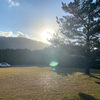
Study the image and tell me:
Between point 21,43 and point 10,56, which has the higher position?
point 21,43

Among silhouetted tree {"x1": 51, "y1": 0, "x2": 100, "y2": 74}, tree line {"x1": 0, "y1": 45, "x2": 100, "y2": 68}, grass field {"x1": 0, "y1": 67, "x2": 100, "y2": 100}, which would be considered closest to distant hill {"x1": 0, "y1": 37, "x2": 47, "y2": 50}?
tree line {"x1": 0, "y1": 45, "x2": 100, "y2": 68}

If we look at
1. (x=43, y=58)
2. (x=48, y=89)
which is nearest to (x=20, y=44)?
(x=43, y=58)

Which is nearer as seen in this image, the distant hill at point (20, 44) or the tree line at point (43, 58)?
the tree line at point (43, 58)

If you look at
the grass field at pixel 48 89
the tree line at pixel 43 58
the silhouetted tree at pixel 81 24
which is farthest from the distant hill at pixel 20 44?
the grass field at pixel 48 89

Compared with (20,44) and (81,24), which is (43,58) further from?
(20,44)

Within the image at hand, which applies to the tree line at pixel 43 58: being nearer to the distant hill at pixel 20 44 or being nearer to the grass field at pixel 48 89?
the grass field at pixel 48 89

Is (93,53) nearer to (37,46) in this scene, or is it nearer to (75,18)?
(75,18)

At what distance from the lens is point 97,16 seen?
1215 cm

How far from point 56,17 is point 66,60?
13.8 m

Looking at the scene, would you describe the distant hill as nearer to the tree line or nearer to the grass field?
the tree line

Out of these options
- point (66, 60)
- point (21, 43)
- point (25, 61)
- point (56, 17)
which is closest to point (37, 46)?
point (21, 43)

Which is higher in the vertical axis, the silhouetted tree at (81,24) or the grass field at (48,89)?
the silhouetted tree at (81,24)

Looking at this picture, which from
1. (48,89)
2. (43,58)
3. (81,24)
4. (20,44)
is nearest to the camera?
(48,89)

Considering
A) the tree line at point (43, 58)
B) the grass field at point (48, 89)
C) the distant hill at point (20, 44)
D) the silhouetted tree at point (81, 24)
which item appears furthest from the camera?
Answer: the distant hill at point (20, 44)
